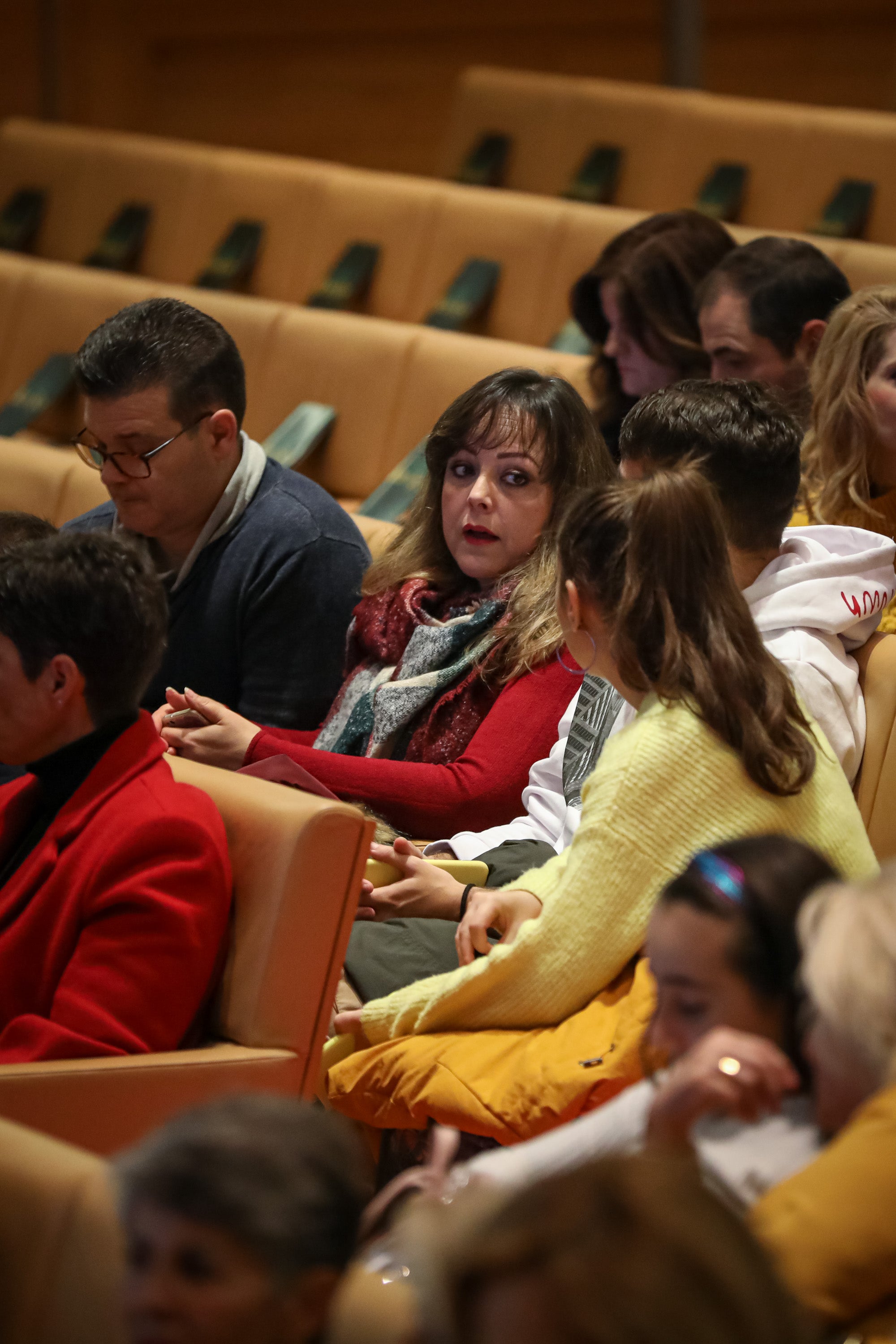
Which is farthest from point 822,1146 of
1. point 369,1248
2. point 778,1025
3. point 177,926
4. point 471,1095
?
point 177,926

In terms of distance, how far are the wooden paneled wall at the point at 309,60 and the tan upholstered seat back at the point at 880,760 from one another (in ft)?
11.3

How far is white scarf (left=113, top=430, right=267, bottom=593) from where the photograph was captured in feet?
6.88

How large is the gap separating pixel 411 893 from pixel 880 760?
1.64 ft

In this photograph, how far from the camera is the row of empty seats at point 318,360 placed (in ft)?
9.36

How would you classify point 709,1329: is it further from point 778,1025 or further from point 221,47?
point 221,47

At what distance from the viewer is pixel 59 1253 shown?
2.71ft

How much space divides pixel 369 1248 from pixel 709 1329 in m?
0.40

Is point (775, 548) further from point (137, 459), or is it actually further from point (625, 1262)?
point (625, 1262)

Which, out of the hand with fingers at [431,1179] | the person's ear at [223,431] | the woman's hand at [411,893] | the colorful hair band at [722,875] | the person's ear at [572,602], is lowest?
the woman's hand at [411,893]

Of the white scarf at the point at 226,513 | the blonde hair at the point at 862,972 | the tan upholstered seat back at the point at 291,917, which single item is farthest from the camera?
the white scarf at the point at 226,513

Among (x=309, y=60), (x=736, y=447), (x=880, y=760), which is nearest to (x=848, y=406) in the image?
(x=736, y=447)

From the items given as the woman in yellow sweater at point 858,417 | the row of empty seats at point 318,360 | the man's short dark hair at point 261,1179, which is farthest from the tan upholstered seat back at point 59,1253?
the row of empty seats at point 318,360

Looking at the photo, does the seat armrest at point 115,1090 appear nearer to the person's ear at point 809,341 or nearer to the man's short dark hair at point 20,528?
the man's short dark hair at point 20,528

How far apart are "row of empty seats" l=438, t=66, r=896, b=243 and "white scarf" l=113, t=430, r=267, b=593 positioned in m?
1.75
